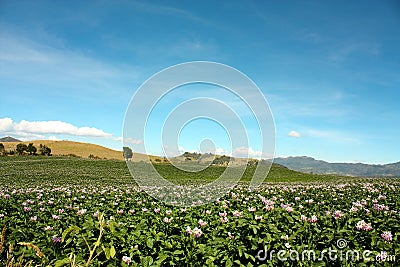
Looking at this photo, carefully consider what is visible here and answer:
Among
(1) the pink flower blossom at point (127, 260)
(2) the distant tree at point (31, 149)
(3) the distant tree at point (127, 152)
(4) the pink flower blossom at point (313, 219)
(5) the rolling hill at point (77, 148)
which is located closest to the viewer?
(1) the pink flower blossom at point (127, 260)

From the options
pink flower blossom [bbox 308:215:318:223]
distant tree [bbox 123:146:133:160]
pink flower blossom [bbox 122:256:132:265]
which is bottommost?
pink flower blossom [bbox 122:256:132:265]

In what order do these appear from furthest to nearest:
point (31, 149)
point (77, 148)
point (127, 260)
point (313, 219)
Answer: point (77, 148) → point (31, 149) → point (313, 219) → point (127, 260)

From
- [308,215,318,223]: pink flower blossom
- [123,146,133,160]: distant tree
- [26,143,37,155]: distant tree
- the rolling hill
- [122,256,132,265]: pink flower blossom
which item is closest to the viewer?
[122,256,132,265]: pink flower blossom

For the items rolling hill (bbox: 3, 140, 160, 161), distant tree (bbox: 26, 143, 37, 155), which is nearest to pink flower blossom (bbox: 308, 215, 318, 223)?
distant tree (bbox: 26, 143, 37, 155)

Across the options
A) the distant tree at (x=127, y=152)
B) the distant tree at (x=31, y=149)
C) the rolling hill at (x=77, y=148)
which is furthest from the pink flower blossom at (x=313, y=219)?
the rolling hill at (x=77, y=148)

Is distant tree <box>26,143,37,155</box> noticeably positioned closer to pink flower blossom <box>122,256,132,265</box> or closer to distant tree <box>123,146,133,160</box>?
distant tree <box>123,146,133,160</box>

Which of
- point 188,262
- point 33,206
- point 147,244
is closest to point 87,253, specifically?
point 147,244

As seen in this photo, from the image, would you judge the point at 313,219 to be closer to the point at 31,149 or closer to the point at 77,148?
the point at 31,149

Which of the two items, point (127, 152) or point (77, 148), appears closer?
point (127, 152)

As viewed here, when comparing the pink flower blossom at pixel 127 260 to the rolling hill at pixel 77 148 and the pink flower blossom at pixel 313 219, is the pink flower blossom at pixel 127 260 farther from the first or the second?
the rolling hill at pixel 77 148

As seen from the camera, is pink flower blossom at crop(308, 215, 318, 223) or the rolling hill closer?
pink flower blossom at crop(308, 215, 318, 223)

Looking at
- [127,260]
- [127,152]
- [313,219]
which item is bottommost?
[127,260]

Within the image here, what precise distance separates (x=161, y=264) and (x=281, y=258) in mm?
1410

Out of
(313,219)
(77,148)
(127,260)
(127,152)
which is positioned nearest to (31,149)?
(77,148)
